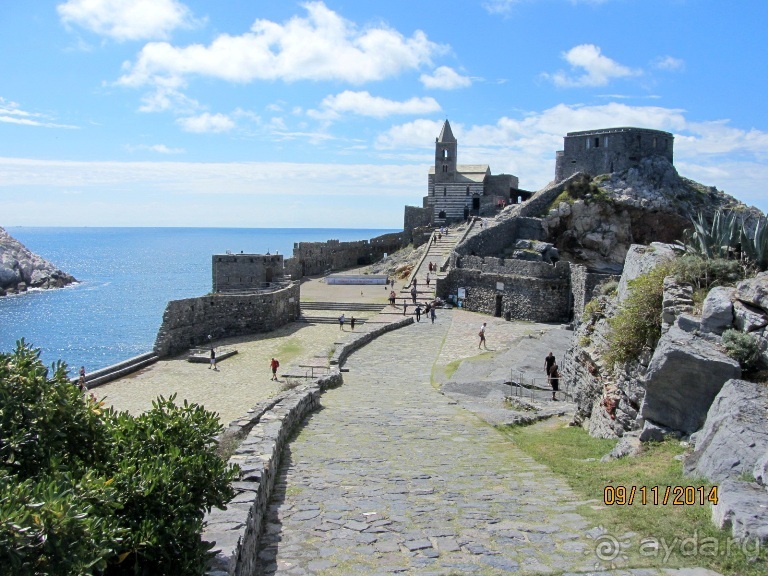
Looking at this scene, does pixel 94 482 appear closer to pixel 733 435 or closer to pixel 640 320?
pixel 733 435

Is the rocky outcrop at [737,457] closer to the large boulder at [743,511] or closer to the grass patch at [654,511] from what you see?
the large boulder at [743,511]

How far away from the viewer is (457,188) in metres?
58.0

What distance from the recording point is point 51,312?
60219 mm

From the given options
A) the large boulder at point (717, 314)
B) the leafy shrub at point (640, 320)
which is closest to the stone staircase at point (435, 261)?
the leafy shrub at point (640, 320)

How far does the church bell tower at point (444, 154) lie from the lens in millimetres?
59719

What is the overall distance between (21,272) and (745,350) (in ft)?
276

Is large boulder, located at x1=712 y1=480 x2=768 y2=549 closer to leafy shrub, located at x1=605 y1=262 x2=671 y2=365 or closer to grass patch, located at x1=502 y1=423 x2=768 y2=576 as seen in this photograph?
grass patch, located at x1=502 y1=423 x2=768 y2=576

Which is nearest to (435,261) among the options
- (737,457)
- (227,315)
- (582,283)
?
(227,315)

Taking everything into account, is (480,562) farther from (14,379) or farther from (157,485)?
(14,379)

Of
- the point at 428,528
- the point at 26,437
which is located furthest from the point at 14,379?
the point at 428,528

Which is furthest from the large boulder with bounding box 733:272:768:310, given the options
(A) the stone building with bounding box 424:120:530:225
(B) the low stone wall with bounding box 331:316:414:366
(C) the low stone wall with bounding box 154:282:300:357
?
(A) the stone building with bounding box 424:120:530:225

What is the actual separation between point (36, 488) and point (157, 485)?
41.1 inches
